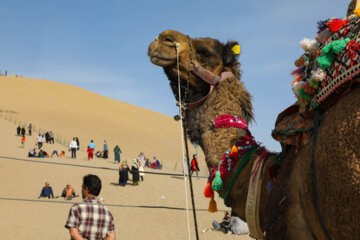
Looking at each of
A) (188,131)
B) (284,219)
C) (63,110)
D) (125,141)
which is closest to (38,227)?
(188,131)

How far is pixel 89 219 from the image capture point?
12.9ft

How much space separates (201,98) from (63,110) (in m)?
63.8

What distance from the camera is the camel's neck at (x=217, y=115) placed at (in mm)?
3506

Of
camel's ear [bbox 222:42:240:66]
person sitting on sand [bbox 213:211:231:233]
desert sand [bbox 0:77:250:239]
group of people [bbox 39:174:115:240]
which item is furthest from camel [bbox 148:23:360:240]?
person sitting on sand [bbox 213:211:231:233]

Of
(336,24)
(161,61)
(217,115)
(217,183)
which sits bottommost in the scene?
(217,183)

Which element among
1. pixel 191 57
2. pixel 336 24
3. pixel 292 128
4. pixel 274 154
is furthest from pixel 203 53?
pixel 336 24

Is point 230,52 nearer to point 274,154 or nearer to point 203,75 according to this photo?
point 203,75

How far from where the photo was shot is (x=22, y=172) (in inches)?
935

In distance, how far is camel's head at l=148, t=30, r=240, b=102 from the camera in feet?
12.3

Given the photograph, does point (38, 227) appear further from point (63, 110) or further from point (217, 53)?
point (63, 110)

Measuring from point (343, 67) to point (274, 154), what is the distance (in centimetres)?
110

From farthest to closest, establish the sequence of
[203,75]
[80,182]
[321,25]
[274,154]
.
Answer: [80,182]
[203,75]
[274,154]
[321,25]

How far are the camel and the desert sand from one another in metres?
2.72

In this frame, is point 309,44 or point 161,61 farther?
point 161,61
